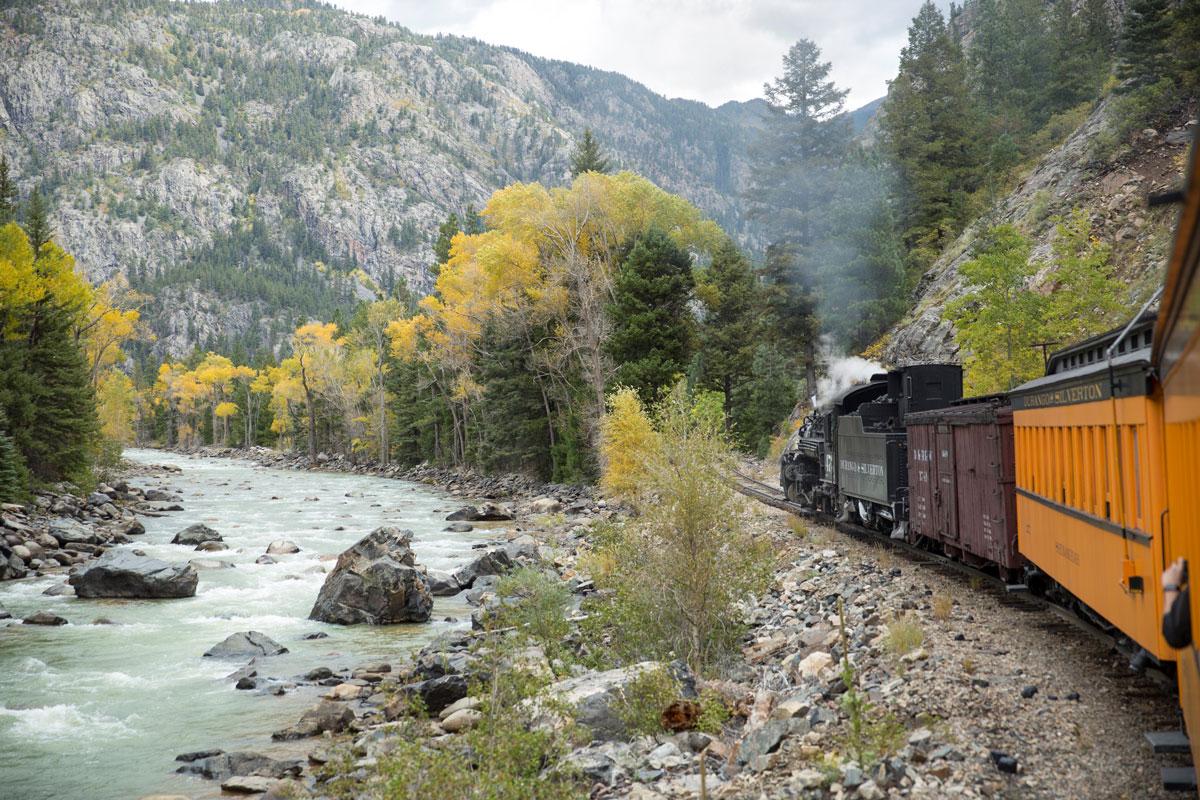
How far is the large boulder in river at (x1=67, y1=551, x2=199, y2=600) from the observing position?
21672 mm

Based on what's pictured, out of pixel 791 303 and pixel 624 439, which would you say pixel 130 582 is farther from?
pixel 791 303

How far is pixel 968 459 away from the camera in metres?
12.9

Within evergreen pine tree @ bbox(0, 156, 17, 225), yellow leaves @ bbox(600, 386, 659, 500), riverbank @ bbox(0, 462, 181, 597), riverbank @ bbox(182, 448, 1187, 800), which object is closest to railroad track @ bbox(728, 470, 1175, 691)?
riverbank @ bbox(182, 448, 1187, 800)

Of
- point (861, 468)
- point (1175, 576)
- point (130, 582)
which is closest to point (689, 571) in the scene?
point (861, 468)

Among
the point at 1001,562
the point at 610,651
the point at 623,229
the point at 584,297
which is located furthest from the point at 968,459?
the point at 623,229

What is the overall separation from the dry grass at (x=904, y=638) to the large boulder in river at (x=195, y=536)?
83.7ft

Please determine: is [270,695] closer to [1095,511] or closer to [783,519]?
[1095,511]

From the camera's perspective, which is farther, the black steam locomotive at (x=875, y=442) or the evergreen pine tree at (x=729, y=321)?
the evergreen pine tree at (x=729, y=321)

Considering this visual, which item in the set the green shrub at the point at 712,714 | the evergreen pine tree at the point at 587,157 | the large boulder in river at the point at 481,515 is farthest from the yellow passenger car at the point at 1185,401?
the evergreen pine tree at the point at 587,157

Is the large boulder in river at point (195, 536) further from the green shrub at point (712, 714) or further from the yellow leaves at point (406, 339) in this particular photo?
the yellow leaves at point (406, 339)

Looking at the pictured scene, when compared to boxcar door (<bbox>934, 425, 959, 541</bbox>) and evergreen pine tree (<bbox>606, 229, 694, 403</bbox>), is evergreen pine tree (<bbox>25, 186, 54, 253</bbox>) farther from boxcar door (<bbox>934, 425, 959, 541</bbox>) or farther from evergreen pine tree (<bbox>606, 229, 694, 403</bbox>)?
→ boxcar door (<bbox>934, 425, 959, 541</bbox>)

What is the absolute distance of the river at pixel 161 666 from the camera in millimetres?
11414

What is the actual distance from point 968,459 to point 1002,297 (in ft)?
52.3

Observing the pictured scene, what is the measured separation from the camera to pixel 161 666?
15844 mm
